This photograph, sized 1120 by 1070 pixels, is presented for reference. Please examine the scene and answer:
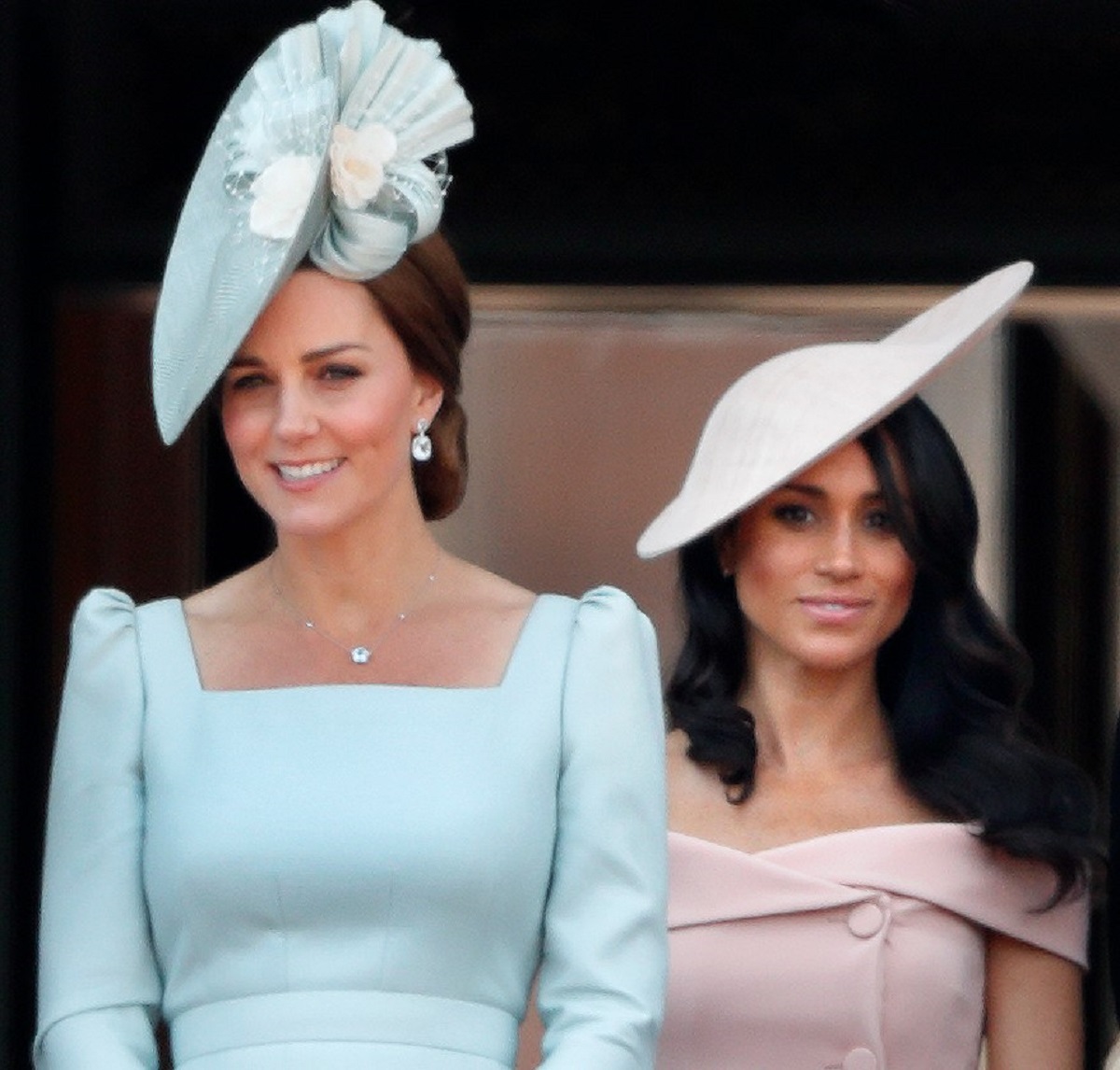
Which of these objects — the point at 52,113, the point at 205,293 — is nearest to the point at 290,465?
the point at 205,293

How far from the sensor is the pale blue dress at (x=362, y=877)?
11.8ft

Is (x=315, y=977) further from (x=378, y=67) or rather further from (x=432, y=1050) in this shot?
(x=378, y=67)

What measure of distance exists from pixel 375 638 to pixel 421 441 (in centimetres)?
22

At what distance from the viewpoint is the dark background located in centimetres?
518

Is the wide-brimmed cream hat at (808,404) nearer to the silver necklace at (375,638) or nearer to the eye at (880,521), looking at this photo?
the eye at (880,521)

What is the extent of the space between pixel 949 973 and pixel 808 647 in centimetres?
44

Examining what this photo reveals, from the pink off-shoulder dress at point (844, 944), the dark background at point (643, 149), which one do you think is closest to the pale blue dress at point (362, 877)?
the pink off-shoulder dress at point (844, 944)

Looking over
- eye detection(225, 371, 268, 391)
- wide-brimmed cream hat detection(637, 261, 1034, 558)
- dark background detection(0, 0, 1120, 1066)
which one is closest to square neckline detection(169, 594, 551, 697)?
eye detection(225, 371, 268, 391)

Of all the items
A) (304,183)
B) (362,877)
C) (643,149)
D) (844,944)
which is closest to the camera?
(362,877)

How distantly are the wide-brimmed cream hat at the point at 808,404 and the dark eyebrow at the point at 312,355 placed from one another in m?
0.78

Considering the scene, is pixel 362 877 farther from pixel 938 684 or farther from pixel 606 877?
pixel 938 684

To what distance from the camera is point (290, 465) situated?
371 cm

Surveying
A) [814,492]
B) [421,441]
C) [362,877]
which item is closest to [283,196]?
[421,441]

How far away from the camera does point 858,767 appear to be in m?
4.50
